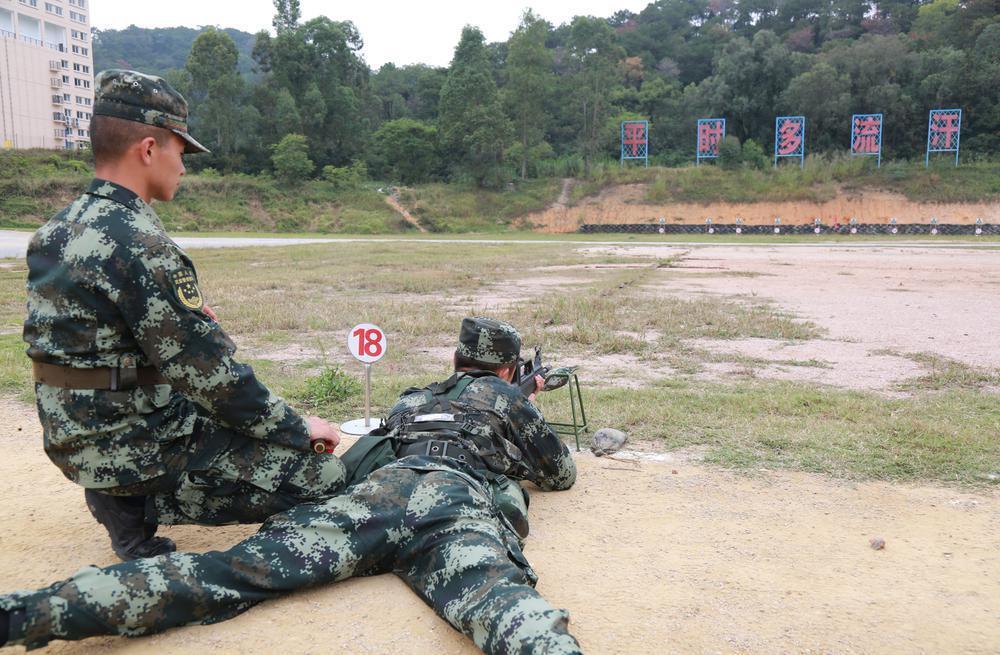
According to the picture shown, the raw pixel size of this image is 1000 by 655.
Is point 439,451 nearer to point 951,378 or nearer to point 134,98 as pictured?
point 134,98

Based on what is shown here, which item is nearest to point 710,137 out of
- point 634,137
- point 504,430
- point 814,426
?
point 634,137

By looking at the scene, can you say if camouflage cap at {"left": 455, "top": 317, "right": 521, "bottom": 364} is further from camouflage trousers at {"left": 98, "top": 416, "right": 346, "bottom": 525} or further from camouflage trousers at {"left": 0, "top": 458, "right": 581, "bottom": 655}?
camouflage trousers at {"left": 98, "top": 416, "right": 346, "bottom": 525}

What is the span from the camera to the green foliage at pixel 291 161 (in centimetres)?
5031

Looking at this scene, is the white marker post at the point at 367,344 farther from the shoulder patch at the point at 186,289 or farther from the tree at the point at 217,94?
the tree at the point at 217,94

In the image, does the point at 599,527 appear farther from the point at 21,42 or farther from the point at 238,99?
the point at 21,42

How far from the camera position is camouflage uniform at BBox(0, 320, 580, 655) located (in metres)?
2.14

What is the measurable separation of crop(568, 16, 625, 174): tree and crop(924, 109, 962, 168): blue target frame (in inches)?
800

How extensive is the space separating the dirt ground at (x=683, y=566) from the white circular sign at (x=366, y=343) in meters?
1.37

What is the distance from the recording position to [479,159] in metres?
51.7

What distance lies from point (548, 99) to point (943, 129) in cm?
2657

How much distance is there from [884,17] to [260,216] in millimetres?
64842

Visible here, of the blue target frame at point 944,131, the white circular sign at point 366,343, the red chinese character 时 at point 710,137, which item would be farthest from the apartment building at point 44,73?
the white circular sign at point 366,343

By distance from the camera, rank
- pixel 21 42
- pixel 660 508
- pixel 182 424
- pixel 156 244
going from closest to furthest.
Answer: pixel 156 244 → pixel 182 424 → pixel 660 508 → pixel 21 42

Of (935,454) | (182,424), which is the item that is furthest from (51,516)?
(935,454)
